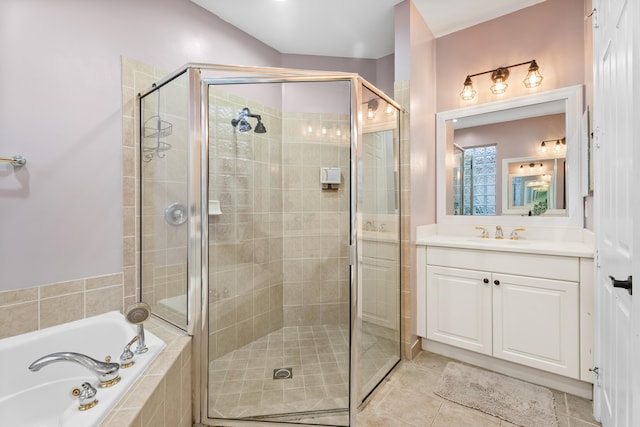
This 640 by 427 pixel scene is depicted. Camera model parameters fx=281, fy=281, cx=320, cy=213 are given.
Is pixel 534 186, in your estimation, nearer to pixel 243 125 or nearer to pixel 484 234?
pixel 484 234

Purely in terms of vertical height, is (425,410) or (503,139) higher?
(503,139)

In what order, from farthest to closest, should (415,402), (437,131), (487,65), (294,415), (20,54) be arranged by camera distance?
1. (437,131)
2. (487,65)
3. (415,402)
4. (294,415)
5. (20,54)

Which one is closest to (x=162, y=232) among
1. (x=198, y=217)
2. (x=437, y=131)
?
(x=198, y=217)

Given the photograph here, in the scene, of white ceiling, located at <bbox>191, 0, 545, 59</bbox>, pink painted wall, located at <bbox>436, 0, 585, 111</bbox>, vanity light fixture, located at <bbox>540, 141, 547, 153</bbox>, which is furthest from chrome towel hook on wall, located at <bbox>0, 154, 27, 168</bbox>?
vanity light fixture, located at <bbox>540, 141, 547, 153</bbox>

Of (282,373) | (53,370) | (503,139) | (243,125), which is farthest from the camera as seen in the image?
(503,139)

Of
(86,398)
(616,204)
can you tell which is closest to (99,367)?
(86,398)

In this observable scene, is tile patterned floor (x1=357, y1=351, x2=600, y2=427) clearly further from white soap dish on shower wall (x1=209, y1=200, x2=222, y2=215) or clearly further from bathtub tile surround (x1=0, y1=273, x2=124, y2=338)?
bathtub tile surround (x1=0, y1=273, x2=124, y2=338)

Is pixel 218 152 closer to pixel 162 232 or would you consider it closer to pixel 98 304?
pixel 162 232

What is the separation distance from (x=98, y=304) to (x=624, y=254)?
2.51 meters

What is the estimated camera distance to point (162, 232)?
5.71 feet

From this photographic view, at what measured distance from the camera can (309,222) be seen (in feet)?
7.00

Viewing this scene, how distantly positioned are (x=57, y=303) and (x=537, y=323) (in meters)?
2.78

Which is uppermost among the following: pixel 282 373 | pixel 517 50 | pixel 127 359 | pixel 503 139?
pixel 517 50

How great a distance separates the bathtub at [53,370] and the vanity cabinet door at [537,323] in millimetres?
2030
